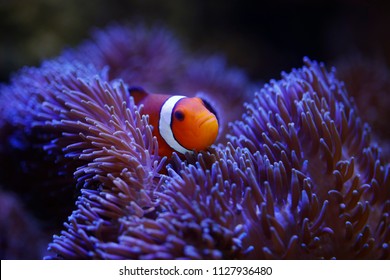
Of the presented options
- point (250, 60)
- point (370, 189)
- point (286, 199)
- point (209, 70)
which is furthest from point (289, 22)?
point (286, 199)

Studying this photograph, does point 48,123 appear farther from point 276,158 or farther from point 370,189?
point 370,189

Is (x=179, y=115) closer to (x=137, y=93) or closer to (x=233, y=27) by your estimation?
(x=137, y=93)

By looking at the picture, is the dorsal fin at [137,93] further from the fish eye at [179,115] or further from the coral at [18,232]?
the coral at [18,232]

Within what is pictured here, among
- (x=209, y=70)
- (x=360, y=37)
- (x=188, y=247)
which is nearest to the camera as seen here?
(x=188, y=247)

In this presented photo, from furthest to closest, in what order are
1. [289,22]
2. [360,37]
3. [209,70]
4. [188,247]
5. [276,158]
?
1. [289,22]
2. [360,37]
3. [209,70]
4. [276,158]
5. [188,247]

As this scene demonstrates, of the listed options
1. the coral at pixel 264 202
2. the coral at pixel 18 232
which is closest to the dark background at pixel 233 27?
the coral at pixel 18 232

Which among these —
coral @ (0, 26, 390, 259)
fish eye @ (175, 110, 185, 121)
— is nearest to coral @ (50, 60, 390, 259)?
coral @ (0, 26, 390, 259)

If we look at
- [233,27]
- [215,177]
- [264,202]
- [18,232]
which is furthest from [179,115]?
[233,27]
